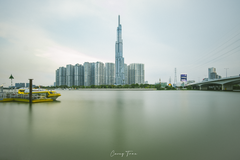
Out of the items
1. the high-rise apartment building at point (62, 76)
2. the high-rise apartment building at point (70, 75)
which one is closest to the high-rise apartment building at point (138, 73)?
the high-rise apartment building at point (70, 75)

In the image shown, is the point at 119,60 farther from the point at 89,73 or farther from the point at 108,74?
the point at 89,73

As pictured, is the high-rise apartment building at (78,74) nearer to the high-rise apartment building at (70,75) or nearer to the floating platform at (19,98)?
the high-rise apartment building at (70,75)

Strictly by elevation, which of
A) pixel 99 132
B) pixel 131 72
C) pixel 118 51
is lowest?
pixel 99 132

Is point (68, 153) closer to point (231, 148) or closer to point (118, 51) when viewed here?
point (231, 148)

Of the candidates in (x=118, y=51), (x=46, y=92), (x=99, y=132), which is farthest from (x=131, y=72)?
(x=99, y=132)

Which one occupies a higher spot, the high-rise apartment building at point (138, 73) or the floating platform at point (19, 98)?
the high-rise apartment building at point (138, 73)

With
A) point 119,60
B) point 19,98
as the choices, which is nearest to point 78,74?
point 119,60

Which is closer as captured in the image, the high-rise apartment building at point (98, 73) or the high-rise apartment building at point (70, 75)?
the high-rise apartment building at point (70, 75)

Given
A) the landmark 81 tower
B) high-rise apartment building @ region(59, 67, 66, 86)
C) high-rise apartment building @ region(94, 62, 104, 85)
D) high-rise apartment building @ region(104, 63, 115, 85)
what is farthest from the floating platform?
high-rise apartment building @ region(104, 63, 115, 85)

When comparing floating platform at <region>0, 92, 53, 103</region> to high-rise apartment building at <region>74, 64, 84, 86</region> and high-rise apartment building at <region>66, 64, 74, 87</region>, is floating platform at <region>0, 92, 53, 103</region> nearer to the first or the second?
high-rise apartment building at <region>74, 64, 84, 86</region>
